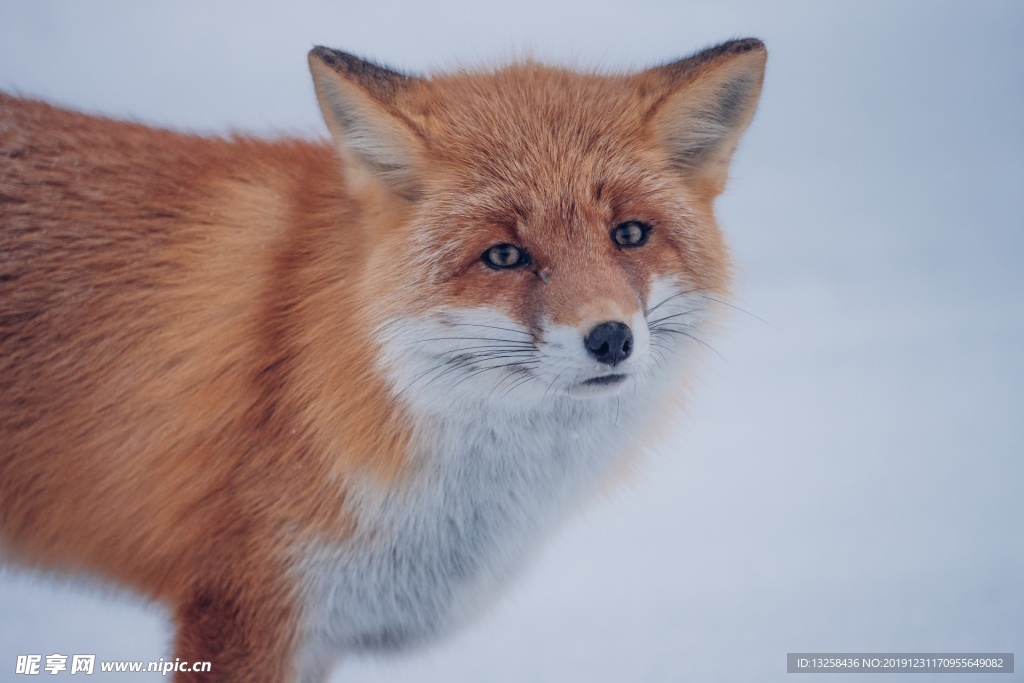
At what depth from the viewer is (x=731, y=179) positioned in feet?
7.18

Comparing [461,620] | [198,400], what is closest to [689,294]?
[461,620]

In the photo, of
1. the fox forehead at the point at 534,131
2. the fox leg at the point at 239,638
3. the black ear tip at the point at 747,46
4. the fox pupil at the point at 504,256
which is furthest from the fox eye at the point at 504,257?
the fox leg at the point at 239,638

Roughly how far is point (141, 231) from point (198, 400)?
0.48 metres

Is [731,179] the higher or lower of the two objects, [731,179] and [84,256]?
the higher

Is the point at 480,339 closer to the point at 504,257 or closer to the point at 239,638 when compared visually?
the point at 504,257

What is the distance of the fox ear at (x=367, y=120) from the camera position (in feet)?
5.67

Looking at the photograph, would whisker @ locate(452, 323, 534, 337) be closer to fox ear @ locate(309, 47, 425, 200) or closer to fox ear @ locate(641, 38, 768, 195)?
fox ear @ locate(309, 47, 425, 200)

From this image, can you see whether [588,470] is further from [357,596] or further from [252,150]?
[252,150]

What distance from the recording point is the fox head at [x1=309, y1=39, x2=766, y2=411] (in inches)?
65.0

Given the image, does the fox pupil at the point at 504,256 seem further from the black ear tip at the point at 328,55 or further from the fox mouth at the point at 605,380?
the black ear tip at the point at 328,55

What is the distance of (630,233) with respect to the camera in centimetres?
181

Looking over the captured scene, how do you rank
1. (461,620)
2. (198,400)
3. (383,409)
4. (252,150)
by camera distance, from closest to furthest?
(383,409) → (198,400) → (461,620) → (252,150)

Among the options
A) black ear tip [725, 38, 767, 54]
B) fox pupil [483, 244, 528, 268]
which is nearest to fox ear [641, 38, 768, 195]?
black ear tip [725, 38, 767, 54]

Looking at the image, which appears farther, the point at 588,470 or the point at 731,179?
the point at 731,179
